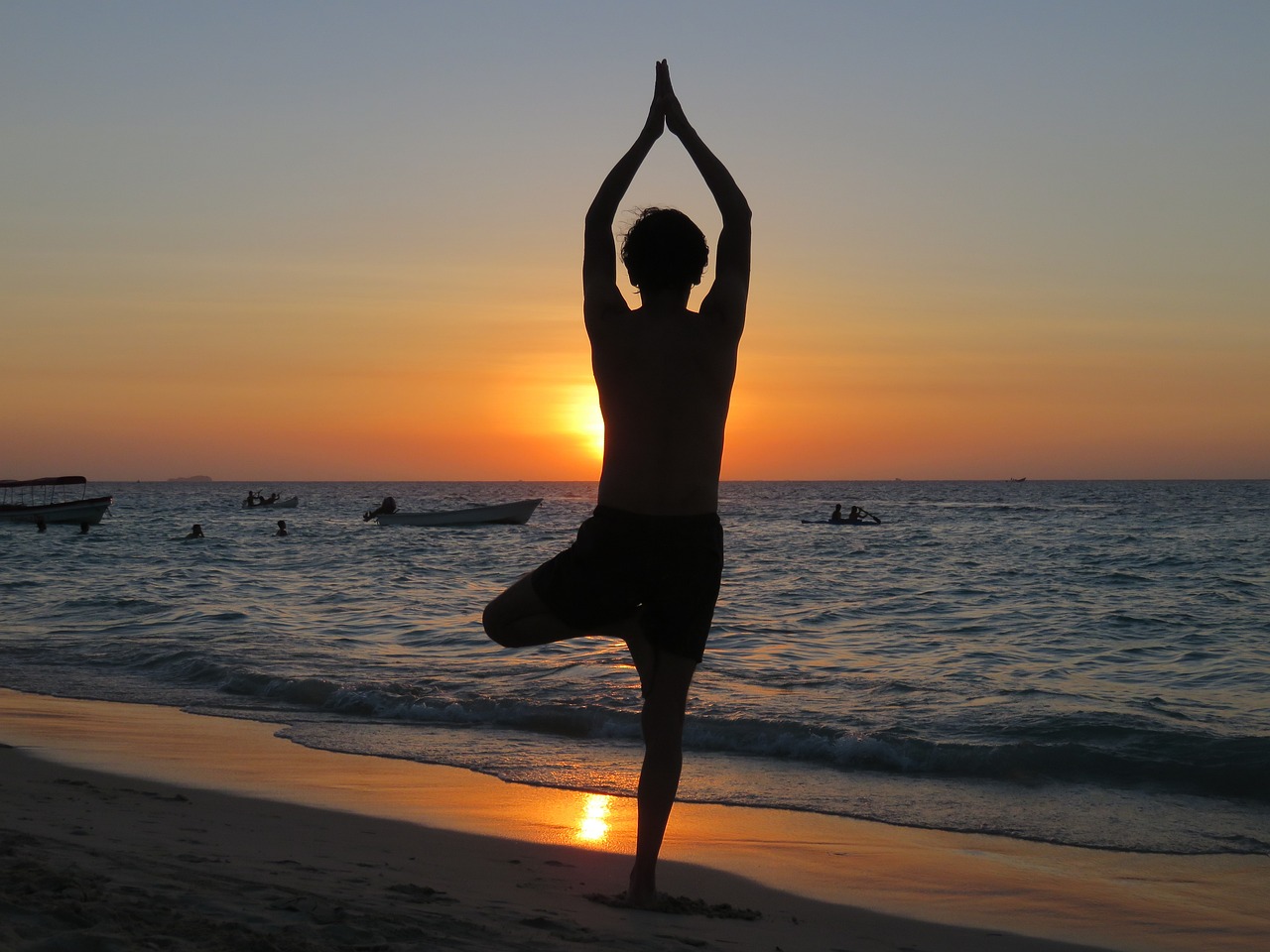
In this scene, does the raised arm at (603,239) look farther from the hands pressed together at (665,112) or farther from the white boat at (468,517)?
the white boat at (468,517)

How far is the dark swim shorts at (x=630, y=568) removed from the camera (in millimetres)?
3066

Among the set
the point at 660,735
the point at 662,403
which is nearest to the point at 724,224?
the point at 662,403

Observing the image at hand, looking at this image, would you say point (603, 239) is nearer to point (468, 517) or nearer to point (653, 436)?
point (653, 436)

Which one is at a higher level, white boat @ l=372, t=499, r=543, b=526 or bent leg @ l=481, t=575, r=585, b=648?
bent leg @ l=481, t=575, r=585, b=648

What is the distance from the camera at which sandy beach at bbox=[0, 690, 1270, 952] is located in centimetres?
330

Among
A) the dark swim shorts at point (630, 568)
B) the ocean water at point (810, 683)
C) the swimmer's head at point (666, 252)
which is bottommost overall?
the ocean water at point (810, 683)

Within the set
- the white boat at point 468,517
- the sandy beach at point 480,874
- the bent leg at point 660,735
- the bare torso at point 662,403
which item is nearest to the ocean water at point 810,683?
the sandy beach at point 480,874

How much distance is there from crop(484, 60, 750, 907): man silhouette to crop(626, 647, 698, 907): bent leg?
0.04 metres

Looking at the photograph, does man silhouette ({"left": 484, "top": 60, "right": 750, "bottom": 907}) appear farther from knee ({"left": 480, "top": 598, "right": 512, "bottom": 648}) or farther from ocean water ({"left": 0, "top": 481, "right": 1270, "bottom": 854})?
ocean water ({"left": 0, "top": 481, "right": 1270, "bottom": 854})

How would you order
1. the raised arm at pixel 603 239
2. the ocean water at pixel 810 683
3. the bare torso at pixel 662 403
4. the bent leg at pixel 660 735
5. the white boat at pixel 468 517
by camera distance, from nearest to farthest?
1. the bare torso at pixel 662 403
2. the raised arm at pixel 603 239
3. the bent leg at pixel 660 735
4. the ocean water at pixel 810 683
5. the white boat at pixel 468 517

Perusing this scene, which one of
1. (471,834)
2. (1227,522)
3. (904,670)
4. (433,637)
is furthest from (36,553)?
(1227,522)

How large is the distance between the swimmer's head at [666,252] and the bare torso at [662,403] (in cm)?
8

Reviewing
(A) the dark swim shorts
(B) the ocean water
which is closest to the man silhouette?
(A) the dark swim shorts

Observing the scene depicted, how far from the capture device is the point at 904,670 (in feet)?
36.5
